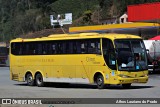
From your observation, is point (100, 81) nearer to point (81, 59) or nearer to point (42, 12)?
point (81, 59)

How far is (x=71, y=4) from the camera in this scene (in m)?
130

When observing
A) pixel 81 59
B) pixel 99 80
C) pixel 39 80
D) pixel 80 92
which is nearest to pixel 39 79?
pixel 39 80

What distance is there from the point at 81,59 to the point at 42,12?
104379 mm

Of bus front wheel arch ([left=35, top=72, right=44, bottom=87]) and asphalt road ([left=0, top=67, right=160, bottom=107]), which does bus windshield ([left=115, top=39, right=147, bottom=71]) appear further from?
bus front wheel arch ([left=35, top=72, right=44, bottom=87])

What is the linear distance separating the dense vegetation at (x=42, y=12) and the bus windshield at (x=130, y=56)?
2580 inches

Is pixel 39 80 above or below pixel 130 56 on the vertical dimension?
below

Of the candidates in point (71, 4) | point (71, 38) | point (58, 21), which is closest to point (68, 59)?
point (71, 38)

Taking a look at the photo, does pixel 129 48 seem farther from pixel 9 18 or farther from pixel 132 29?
pixel 9 18

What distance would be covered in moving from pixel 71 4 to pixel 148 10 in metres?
85.5

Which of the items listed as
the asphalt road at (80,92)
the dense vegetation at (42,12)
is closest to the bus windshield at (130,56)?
the asphalt road at (80,92)

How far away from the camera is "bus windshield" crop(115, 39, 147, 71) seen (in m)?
22.9

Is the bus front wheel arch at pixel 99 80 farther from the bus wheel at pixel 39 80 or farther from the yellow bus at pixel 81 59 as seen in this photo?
the bus wheel at pixel 39 80

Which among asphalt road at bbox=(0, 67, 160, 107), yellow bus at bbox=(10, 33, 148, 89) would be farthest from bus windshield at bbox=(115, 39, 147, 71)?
asphalt road at bbox=(0, 67, 160, 107)

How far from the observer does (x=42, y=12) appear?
419ft
